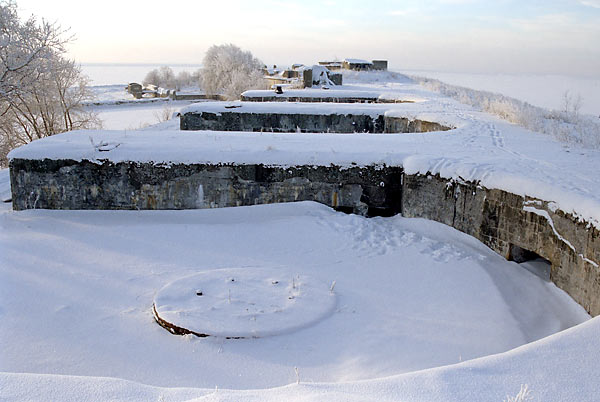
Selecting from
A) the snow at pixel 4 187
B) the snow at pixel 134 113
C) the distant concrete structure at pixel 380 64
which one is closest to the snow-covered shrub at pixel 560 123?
the snow at pixel 4 187

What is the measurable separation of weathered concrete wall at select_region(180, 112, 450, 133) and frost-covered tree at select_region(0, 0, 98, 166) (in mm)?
7108

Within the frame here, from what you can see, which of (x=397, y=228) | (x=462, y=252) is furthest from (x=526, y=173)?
(x=397, y=228)

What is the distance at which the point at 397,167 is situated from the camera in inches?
270

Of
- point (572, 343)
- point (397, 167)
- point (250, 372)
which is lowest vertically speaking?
point (250, 372)

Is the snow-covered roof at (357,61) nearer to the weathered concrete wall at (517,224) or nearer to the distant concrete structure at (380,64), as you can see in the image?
the distant concrete structure at (380,64)

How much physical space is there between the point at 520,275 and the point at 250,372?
10.3 feet

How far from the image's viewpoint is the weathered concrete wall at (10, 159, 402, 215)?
6.92m

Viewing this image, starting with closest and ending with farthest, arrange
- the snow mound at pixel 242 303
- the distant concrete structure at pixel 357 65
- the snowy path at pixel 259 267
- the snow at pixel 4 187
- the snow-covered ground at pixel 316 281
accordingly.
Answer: the snow-covered ground at pixel 316 281, the snowy path at pixel 259 267, the snow mound at pixel 242 303, the snow at pixel 4 187, the distant concrete structure at pixel 357 65

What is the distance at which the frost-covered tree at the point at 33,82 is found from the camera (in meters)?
16.5

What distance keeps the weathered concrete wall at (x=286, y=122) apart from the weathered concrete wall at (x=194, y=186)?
5.45 metres

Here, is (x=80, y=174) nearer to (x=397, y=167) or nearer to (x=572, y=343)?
(x=397, y=167)

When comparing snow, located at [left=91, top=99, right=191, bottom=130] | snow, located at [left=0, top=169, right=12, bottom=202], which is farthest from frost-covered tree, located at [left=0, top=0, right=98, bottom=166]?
snow, located at [left=0, top=169, right=12, bottom=202]

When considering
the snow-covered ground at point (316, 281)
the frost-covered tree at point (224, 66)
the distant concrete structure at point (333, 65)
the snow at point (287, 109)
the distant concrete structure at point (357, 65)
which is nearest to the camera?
the snow-covered ground at point (316, 281)

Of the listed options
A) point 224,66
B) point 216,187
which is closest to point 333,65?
point 224,66
